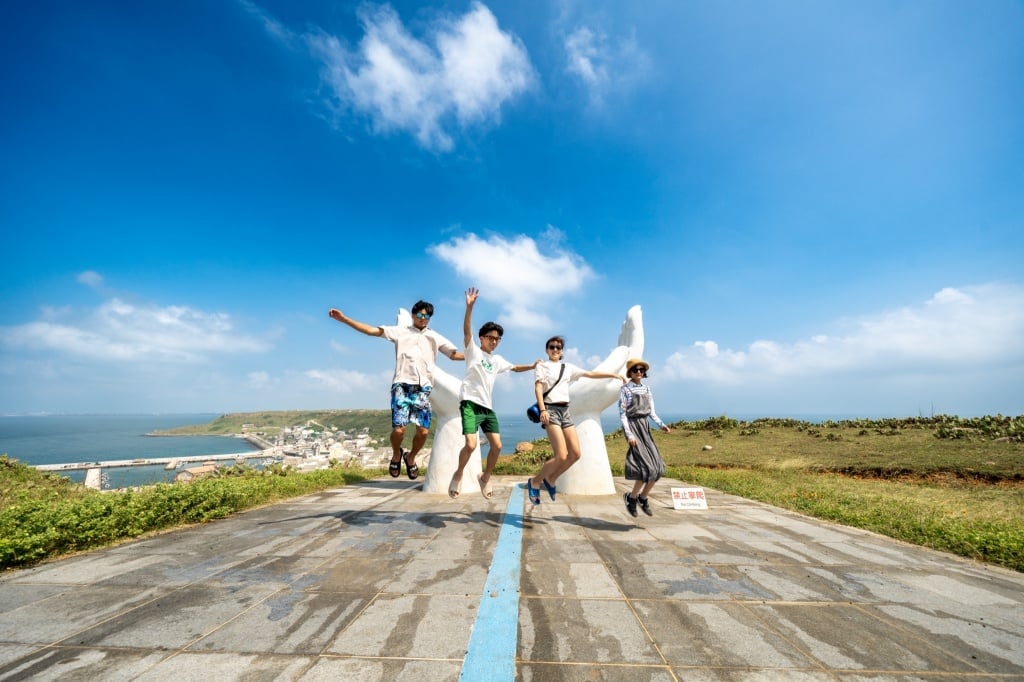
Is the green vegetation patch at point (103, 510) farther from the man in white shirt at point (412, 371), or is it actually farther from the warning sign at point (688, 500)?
the warning sign at point (688, 500)

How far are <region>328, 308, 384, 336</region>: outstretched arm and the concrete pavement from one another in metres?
2.49

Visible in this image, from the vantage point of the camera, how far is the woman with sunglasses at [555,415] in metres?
5.47

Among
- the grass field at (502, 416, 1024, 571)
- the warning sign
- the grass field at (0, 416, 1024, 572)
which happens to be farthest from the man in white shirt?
the grass field at (502, 416, 1024, 571)

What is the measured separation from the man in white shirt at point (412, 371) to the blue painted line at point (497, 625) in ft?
6.28

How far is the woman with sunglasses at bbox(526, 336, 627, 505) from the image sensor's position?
5.47 meters

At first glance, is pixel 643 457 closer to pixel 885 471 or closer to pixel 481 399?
pixel 481 399

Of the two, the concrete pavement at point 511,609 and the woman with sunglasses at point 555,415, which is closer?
the concrete pavement at point 511,609

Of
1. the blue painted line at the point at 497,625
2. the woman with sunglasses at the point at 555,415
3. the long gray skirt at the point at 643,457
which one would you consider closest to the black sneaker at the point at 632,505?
the long gray skirt at the point at 643,457

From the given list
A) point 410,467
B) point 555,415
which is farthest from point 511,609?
point 410,467

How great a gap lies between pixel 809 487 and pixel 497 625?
9783 mm

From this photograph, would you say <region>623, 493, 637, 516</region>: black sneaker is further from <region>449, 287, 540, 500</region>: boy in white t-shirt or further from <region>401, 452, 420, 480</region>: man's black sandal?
<region>401, 452, 420, 480</region>: man's black sandal

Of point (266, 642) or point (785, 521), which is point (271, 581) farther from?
point (785, 521)

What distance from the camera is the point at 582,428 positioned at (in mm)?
8539

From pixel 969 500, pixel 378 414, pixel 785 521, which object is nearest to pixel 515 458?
pixel 785 521
